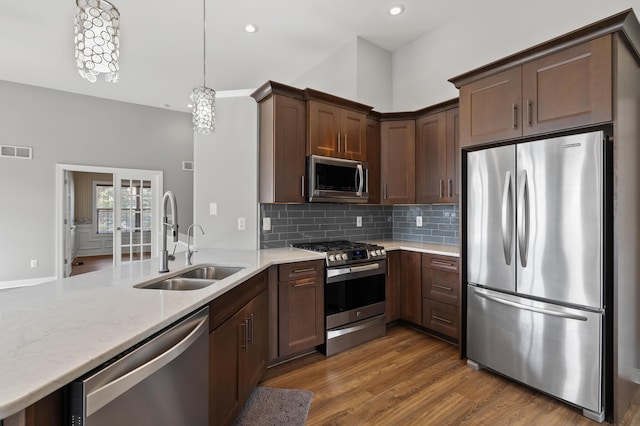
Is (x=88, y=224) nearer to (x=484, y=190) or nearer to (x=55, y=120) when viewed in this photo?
(x=55, y=120)

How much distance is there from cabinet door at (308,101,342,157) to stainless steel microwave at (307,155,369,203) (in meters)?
0.10

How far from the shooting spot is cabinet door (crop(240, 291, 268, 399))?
1986mm

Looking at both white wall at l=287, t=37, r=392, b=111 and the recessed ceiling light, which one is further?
white wall at l=287, t=37, r=392, b=111

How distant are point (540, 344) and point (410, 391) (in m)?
0.97

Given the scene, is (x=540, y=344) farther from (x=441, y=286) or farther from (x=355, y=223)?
(x=355, y=223)

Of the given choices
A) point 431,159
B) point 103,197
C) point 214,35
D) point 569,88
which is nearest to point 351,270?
point 431,159

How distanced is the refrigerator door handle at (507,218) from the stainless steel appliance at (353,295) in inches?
45.6

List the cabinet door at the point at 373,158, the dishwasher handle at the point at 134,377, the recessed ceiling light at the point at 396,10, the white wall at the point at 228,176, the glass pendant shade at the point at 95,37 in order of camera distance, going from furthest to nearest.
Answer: the cabinet door at the point at 373,158 < the recessed ceiling light at the point at 396,10 < the white wall at the point at 228,176 < the glass pendant shade at the point at 95,37 < the dishwasher handle at the point at 134,377

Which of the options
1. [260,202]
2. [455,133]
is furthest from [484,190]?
[260,202]

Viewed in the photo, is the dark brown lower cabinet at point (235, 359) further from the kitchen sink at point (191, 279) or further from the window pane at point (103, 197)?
the window pane at point (103, 197)

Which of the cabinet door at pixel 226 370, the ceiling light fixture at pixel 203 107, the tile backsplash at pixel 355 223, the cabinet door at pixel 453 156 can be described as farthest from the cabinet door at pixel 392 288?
the ceiling light fixture at pixel 203 107

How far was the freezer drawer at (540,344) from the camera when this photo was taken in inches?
76.2

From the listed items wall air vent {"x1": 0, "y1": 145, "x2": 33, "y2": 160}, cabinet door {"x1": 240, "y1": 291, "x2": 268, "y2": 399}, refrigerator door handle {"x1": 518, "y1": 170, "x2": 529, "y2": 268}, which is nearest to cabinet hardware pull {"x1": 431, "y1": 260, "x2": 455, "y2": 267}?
refrigerator door handle {"x1": 518, "y1": 170, "x2": 529, "y2": 268}

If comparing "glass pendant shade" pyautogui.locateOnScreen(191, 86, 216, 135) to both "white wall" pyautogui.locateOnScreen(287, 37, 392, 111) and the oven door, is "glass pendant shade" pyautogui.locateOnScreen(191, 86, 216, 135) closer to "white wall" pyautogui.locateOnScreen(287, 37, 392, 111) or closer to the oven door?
the oven door
